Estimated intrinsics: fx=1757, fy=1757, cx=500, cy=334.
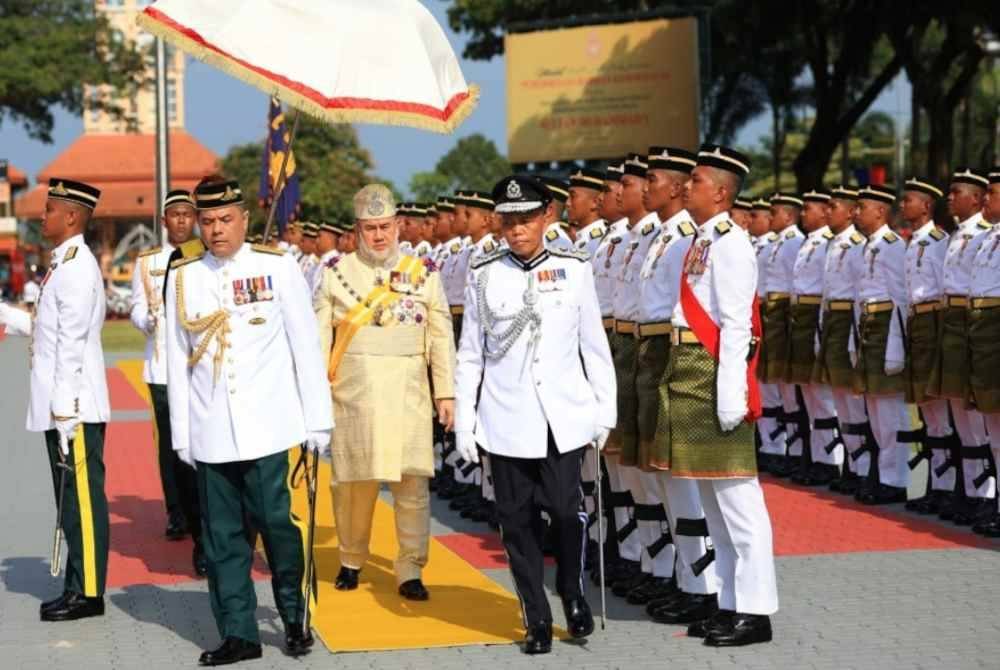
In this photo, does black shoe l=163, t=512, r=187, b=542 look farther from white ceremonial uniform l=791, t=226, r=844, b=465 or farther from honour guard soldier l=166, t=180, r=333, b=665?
white ceremonial uniform l=791, t=226, r=844, b=465

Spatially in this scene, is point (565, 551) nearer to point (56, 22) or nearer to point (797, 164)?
point (797, 164)

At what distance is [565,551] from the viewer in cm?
813

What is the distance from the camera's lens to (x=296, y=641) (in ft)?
26.1

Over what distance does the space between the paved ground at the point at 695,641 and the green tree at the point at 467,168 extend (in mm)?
133575

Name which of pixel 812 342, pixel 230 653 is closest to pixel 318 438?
pixel 230 653

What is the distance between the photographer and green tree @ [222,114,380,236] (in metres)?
71.9

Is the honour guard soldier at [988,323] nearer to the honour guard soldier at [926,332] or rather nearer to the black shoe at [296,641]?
the honour guard soldier at [926,332]

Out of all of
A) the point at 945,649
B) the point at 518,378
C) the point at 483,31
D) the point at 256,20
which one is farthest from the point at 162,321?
the point at 483,31

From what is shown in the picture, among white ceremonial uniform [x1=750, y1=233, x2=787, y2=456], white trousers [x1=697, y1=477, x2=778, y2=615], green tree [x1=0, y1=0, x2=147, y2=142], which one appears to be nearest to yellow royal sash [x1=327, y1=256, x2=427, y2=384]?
white trousers [x1=697, y1=477, x2=778, y2=615]

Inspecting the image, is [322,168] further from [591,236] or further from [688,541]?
[688,541]

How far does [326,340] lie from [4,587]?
2.32 meters

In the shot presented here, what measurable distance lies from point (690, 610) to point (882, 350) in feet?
16.5

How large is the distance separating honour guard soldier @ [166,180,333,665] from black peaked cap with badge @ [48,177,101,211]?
1330 millimetres

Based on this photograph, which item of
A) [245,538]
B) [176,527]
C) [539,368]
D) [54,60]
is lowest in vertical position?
[176,527]
